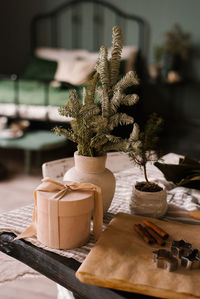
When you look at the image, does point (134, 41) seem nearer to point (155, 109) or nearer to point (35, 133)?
point (155, 109)

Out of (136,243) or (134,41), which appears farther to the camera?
(134,41)

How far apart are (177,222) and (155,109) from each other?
374 centimetres

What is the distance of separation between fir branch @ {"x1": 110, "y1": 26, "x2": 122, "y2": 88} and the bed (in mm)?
2588

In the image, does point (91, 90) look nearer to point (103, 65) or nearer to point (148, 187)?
point (103, 65)

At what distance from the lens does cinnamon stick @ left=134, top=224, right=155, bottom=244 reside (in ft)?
2.56

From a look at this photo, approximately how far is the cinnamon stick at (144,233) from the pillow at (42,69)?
3.49 metres

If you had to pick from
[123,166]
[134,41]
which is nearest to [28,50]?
[134,41]

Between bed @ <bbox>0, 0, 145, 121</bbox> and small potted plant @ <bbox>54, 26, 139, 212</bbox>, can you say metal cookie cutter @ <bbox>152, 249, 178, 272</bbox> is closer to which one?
small potted plant @ <bbox>54, 26, 139, 212</bbox>

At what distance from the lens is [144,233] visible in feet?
2.63

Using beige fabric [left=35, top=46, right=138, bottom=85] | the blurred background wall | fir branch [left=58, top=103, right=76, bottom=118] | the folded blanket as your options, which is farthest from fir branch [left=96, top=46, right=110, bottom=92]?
the blurred background wall

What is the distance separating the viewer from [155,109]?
4555mm

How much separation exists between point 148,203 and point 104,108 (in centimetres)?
27

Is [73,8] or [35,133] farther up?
[73,8]

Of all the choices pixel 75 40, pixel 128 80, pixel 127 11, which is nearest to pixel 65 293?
pixel 128 80
